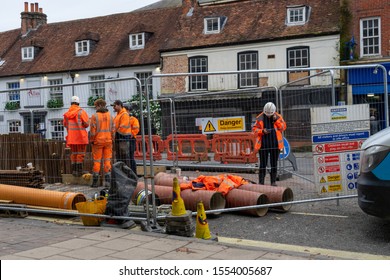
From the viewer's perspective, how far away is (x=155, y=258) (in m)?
5.18

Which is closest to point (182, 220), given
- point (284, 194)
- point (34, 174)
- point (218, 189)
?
point (218, 189)

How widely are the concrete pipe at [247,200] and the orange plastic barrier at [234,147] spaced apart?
2.81m

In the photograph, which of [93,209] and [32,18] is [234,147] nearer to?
[93,209]

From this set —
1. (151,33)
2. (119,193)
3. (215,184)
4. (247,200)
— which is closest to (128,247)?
(119,193)

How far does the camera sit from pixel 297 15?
27812mm

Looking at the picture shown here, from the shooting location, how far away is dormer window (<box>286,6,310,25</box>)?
90.6 feet

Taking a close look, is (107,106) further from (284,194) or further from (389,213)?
(389,213)

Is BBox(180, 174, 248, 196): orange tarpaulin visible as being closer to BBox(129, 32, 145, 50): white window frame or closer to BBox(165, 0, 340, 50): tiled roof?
BBox(165, 0, 340, 50): tiled roof

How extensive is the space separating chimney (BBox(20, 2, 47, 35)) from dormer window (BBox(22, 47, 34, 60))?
3802 millimetres

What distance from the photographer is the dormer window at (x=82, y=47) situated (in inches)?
1369

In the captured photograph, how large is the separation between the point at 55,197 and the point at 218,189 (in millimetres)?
2755

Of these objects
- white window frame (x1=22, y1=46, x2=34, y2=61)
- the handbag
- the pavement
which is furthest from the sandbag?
white window frame (x1=22, y1=46, x2=34, y2=61)

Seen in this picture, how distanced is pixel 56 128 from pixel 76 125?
0.39 meters

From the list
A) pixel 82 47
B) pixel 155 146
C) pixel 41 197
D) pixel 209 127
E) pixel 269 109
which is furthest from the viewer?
pixel 82 47
